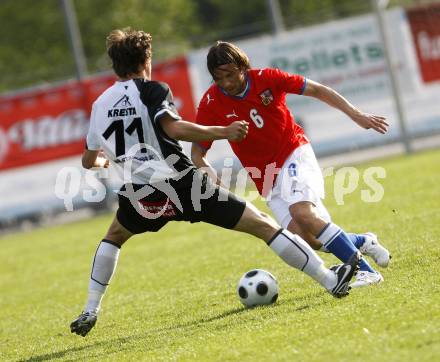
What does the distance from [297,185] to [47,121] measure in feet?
44.4

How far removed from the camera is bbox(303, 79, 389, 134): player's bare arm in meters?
6.46

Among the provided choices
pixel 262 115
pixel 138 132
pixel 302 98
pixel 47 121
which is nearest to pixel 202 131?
pixel 138 132

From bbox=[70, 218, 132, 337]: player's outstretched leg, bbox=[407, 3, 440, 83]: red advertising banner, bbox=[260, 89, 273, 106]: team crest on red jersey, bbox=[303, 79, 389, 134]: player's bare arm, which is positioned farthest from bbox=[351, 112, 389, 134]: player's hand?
bbox=[407, 3, 440, 83]: red advertising banner

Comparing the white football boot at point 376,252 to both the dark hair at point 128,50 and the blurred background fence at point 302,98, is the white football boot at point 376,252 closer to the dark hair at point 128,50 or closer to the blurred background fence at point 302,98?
the dark hair at point 128,50

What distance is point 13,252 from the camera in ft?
50.8

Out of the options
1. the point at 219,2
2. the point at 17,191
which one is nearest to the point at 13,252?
the point at 17,191

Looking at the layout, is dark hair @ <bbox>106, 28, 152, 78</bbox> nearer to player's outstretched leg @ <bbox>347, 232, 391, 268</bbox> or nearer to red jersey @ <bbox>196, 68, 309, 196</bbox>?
red jersey @ <bbox>196, 68, 309, 196</bbox>

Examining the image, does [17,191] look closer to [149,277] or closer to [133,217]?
[149,277]

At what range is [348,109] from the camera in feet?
21.3

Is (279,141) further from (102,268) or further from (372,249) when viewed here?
(102,268)

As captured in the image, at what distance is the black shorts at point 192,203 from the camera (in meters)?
6.21

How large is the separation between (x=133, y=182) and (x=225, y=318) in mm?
1148

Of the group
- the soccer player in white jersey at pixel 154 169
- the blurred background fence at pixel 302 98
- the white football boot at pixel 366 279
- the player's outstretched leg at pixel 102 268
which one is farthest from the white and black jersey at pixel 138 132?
the blurred background fence at pixel 302 98

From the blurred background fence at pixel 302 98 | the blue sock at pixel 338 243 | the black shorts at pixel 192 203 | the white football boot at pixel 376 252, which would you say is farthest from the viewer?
the blurred background fence at pixel 302 98
